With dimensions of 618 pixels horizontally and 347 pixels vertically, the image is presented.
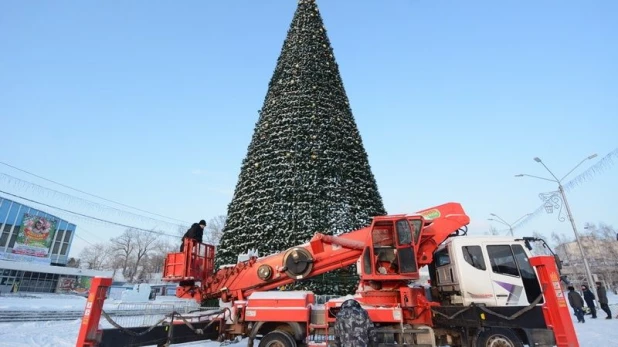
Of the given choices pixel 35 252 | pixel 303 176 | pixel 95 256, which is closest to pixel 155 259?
pixel 95 256

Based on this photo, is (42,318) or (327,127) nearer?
(327,127)

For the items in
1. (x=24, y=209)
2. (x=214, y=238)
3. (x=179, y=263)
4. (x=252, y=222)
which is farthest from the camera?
(x=214, y=238)

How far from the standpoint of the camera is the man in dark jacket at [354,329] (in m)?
4.95

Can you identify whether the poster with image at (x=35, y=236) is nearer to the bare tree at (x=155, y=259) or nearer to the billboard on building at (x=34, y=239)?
the billboard on building at (x=34, y=239)

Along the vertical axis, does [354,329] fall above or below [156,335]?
above

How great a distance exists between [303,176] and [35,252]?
1695 inches

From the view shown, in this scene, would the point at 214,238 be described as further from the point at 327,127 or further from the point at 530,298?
the point at 530,298

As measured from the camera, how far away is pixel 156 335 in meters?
5.98

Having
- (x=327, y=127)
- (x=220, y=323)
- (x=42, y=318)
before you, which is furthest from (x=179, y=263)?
(x=42, y=318)

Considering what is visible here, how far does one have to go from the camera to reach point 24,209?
128ft

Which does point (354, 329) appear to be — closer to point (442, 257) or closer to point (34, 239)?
point (442, 257)

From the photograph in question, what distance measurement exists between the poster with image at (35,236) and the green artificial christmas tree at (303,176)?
39470 mm

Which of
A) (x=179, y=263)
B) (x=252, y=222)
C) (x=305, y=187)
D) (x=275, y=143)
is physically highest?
(x=275, y=143)

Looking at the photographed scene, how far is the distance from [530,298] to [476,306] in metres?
1.21
